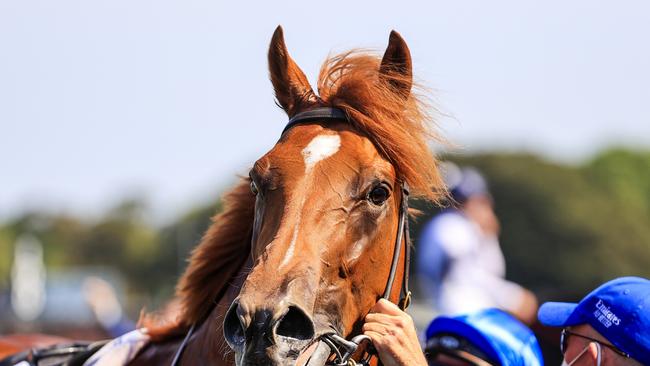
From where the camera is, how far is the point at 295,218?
3.25m

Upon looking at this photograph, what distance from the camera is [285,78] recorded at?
154 inches

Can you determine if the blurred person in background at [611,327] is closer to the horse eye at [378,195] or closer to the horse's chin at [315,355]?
the horse eye at [378,195]

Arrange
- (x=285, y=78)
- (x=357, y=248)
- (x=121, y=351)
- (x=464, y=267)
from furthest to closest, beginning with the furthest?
(x=464, y=267)
(x=121, y=351)
(x=285, y=78)
(x=357, y=248)

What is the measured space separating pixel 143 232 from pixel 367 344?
8226cm

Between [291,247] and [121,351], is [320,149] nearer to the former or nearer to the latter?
[291,247]

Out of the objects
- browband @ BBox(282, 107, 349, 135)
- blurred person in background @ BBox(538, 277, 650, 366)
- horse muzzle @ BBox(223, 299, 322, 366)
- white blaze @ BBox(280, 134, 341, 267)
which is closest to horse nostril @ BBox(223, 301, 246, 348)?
horse muzzle @ BBox(223, 299, 322, 366)

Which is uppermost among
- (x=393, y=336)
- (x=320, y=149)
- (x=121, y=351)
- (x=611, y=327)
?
(x=320, y=149)

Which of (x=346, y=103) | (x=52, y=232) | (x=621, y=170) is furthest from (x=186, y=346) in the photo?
(x=52, y=232)

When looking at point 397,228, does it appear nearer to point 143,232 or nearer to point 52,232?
point 143,232

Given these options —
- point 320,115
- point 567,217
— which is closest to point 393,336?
point 320,115

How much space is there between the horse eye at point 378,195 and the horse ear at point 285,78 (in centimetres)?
58

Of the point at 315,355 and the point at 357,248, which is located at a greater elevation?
the point at 357,248

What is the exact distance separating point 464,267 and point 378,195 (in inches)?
144

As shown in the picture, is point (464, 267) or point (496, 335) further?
point (464, 267)
